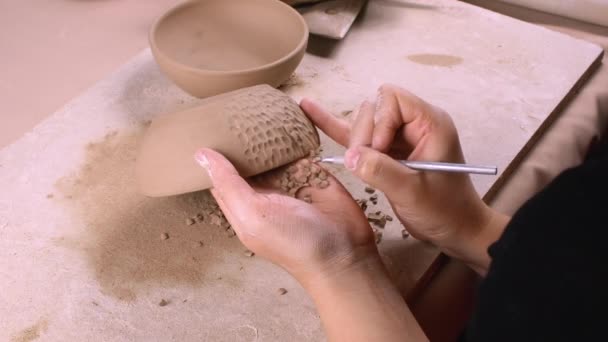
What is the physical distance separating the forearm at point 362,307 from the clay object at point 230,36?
18.6 inches

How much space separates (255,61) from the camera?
1271mm

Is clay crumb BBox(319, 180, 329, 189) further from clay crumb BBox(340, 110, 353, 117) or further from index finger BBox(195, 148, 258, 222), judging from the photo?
clay crumb BBox(340, 110, 353, 117)

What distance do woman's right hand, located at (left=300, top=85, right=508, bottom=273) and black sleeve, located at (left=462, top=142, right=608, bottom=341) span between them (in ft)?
0.82

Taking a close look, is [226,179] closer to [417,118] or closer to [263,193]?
[263,193]

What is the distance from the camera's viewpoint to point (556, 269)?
54cm

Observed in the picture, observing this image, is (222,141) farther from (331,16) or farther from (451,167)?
(331,16)

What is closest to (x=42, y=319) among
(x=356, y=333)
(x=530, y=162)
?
(x=356, y=333)

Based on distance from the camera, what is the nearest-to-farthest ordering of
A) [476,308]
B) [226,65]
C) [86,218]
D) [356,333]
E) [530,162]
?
1. [476,308]
2. [356,333]
3. [86,218]
4. [530,162]
5. [226,65]

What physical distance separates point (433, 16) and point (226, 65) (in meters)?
0.61

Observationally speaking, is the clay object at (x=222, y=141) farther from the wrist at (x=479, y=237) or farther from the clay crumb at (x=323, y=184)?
the wrist at (x=479, y=237)

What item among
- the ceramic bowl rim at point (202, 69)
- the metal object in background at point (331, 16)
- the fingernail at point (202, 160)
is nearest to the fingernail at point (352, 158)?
the fingernail at point (202, 160)

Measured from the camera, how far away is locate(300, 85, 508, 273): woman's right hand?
2.76 ft

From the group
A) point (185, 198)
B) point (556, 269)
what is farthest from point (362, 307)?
point (185, 198)

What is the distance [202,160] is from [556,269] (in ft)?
1.73
